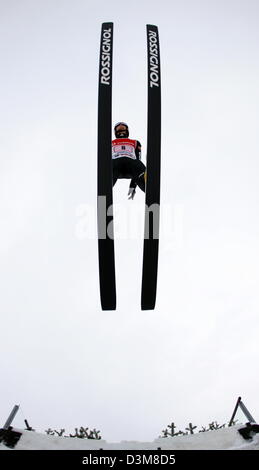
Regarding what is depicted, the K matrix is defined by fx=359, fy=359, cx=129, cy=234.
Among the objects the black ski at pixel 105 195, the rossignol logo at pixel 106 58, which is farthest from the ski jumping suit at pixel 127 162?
the rossignol logo at pixel 106 58

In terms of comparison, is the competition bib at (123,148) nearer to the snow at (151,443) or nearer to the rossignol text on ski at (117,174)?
the rossignol text on ski at (117,174)

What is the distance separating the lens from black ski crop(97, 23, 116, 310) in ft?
19.5

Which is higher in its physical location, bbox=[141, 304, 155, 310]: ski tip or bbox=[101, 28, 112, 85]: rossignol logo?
bbox=[101, 28, 112, 85]: rossignol logo

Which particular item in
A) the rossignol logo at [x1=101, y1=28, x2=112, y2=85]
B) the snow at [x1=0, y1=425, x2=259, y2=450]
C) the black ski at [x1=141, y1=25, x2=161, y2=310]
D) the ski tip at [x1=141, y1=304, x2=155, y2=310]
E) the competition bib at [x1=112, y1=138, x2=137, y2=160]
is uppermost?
the rossignol logo at [x1=101, y1=28, x2=112, y2=85]

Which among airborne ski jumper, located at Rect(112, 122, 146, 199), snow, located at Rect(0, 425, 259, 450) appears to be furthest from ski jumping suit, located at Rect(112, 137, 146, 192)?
snow, located at Rect(0, 425, 259, 450)

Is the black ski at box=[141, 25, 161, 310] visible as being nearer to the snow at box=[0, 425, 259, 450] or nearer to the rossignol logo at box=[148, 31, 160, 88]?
the rossignol logo at box=[148, 31, 160, 88]

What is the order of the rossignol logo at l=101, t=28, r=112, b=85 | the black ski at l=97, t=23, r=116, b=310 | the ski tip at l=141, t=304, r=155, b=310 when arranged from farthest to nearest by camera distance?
the rossignol logo at l=101, t=28, r=112, b=85, the ski tip at l=141, t=304, r=155, b=310, the black ski at l=97, t=23, r=116, b=310

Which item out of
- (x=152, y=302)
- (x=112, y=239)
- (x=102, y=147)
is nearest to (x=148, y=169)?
(x=102, y=147)

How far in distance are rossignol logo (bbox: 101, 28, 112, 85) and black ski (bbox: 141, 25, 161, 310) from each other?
0.77 meters

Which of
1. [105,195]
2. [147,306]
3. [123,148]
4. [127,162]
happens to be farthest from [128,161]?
[147,306]

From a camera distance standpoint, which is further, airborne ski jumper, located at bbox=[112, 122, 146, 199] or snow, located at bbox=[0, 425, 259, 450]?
airborne ski jumper, located at bbox=[112, 122, 146, 199]

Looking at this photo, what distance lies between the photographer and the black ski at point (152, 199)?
598cm

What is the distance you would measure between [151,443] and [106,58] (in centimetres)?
647
